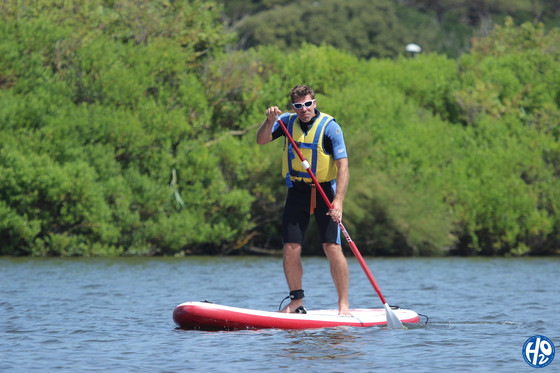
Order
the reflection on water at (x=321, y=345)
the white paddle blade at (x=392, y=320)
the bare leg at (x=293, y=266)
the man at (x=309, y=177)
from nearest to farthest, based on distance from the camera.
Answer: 1. the reflection on water at (x=321, y=345)
2. the man at (x=309, y=177)
3. the bare leg at (x=293, y=266)
4. the white paddle blade at (x=392, y=320)

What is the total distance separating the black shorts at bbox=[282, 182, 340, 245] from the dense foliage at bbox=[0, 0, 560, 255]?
17.8 m

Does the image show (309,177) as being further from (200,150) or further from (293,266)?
(200,150)

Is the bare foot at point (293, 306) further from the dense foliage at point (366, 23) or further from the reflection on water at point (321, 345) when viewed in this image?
the dense foliage at point (366, 23)

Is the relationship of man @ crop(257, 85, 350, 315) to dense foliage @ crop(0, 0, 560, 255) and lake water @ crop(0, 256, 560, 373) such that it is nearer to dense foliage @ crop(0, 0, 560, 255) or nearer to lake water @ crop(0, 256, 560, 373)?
lake water @ crop(0, 256, 560, 373)

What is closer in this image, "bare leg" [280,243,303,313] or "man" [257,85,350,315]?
"man" [257,85,350,315]

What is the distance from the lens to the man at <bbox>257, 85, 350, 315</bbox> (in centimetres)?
1098

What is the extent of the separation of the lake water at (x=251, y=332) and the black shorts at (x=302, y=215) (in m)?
1.06

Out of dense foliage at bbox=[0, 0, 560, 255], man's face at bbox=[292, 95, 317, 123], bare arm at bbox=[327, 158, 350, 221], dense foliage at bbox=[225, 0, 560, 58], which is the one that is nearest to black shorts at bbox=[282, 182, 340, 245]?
bare arm at bbox=[327, 158, 350, 221]

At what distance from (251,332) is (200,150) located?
22170mm

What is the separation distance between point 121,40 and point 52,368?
27.0 metres

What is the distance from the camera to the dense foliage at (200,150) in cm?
2888

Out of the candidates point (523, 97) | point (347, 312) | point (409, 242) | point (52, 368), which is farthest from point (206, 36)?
point (52, 368)

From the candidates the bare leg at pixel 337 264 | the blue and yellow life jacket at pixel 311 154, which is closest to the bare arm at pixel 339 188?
the blue and yellow life jacket at pixel 311 154

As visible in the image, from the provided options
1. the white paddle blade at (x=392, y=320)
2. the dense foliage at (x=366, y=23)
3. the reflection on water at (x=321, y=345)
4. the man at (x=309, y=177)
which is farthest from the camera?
the dense foliage at (x=366, y=23)
